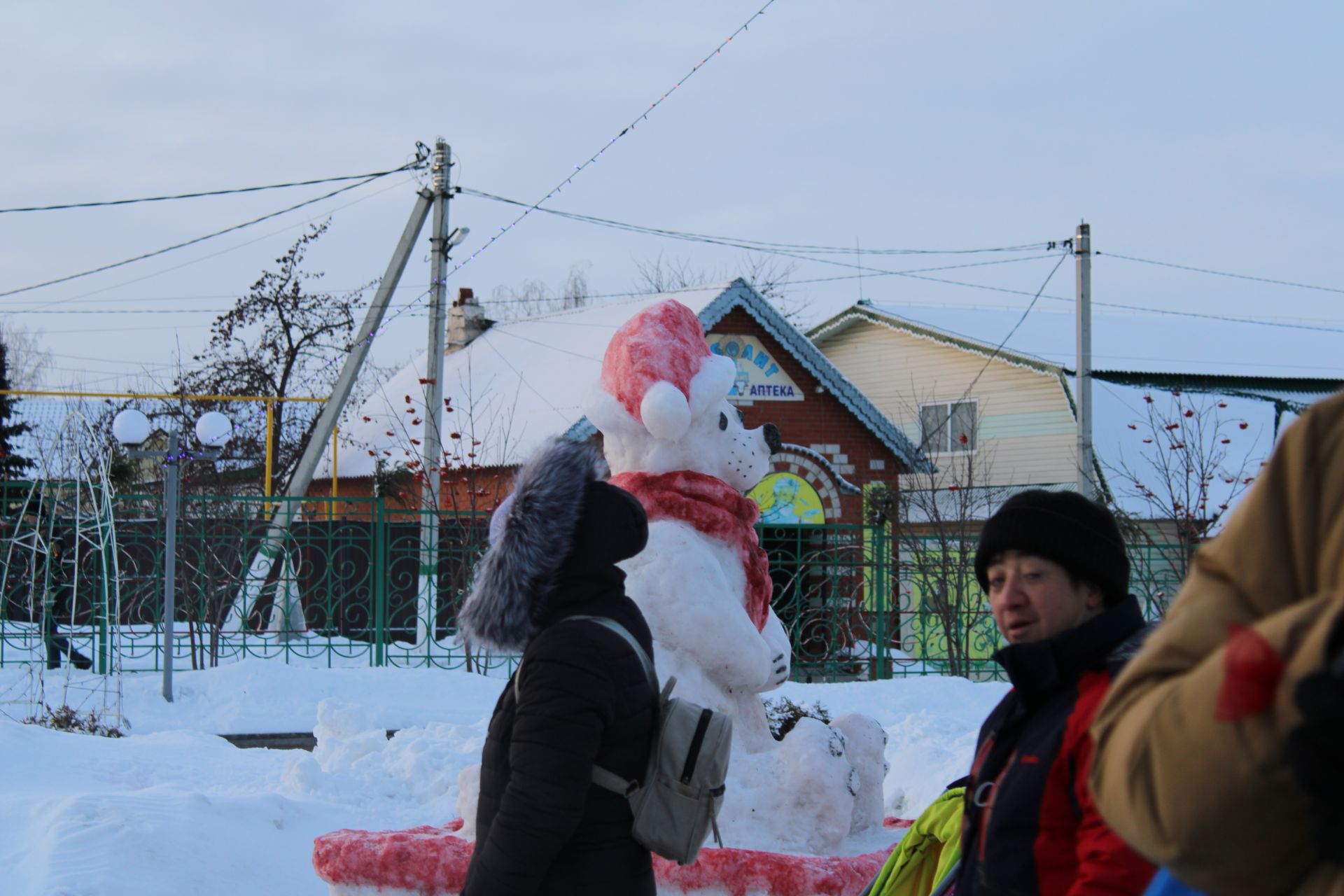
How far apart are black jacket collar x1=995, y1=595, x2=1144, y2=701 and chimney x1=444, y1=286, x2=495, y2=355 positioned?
21085 millimetres

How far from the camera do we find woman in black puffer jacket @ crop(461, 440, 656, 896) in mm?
2438

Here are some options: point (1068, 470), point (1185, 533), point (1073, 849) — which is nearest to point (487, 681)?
point (1185, 533)

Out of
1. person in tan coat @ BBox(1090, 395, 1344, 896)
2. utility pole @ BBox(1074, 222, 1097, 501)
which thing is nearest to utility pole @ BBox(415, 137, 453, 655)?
utility pole @ BBox(1074, 222, 1097, 501)

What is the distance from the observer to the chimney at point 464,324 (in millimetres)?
22797

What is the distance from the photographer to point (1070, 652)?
199cm

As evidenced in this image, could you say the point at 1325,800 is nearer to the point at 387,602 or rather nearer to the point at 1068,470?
the point at 387,602

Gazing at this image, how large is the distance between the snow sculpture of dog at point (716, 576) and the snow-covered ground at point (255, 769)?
197cm

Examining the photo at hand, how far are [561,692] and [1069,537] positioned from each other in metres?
0.99

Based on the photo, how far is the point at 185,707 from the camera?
956cm

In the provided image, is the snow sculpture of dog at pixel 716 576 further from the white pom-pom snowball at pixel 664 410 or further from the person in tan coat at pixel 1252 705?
the person in tan coat at pixel 1252 705

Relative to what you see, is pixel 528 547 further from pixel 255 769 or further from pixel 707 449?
pixel 255 769

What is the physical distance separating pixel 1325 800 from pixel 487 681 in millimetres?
9302

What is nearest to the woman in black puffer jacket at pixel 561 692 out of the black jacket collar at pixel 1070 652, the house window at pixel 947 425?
the black jacket collar at pixel 1070 652

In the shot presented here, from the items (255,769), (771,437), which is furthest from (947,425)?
(771,437)
